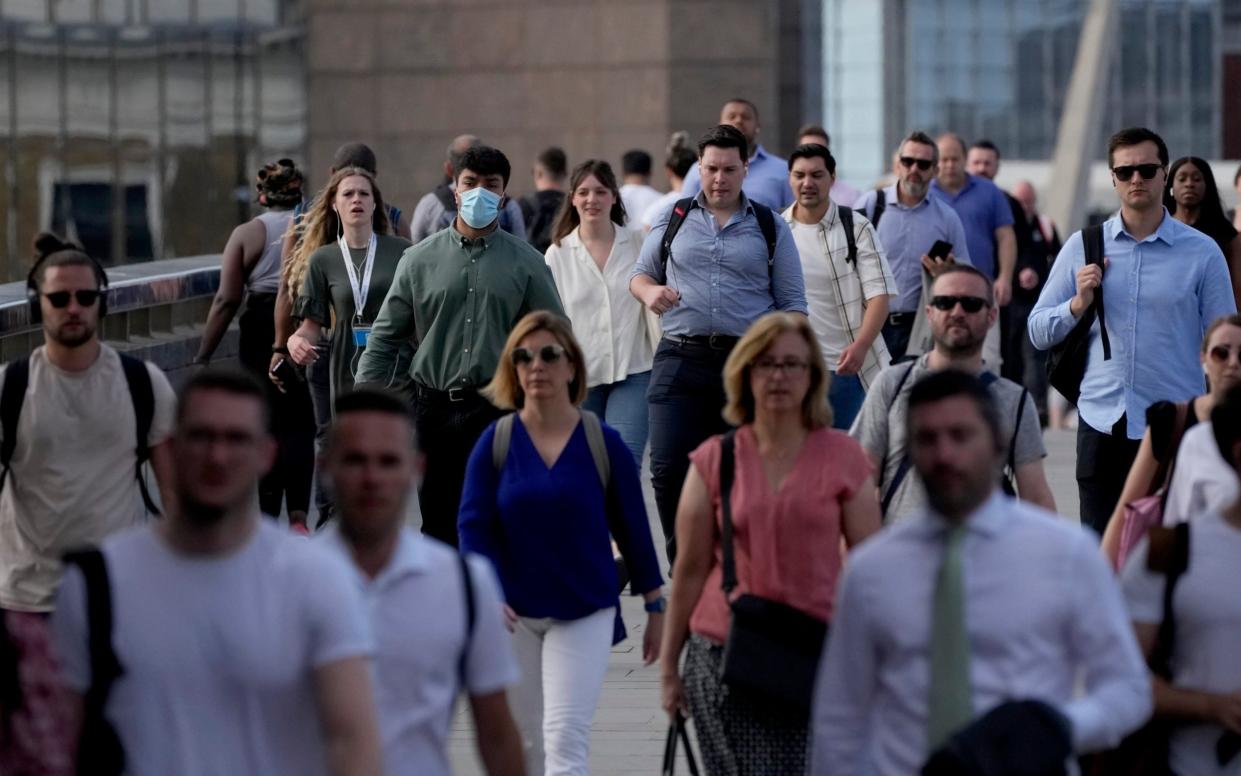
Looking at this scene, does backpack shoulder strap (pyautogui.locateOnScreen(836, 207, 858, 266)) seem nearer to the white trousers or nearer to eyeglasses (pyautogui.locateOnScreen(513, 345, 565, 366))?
eyeglasses (pyautogui.locateOnScreen(513, 345, 565, 366))

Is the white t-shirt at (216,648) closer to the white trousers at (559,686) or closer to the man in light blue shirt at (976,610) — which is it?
the man in light blue shirt at (976,610)

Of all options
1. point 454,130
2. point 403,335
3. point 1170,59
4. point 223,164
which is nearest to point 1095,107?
point 223,164

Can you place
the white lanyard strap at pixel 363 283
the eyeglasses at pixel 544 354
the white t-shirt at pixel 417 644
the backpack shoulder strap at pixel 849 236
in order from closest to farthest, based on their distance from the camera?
the white t-shirt at pixel 417 644 → the eyeglasses at pixel 544 354 → the white lanyard strap at pixel 363 283 → the backpack shoulder strap at pixel 849 236

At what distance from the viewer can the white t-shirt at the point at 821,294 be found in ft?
34.6

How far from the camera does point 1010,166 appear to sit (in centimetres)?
3216

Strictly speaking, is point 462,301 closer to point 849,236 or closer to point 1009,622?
point 849,236

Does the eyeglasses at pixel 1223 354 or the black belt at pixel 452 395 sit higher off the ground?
the eyeglasses at pixel 1223 354

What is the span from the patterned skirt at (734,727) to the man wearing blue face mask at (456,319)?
321 cm

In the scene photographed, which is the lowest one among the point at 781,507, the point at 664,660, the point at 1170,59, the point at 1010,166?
the point at 664,660

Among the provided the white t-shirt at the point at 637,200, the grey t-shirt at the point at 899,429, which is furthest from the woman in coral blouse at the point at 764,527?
Result: the white t-shirt at the point at 637,200

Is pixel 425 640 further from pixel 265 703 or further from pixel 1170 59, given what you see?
pixel 1170 59

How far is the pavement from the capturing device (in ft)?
25.0

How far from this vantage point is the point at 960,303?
6.50 meters

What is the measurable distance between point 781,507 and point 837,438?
248 millimetres
